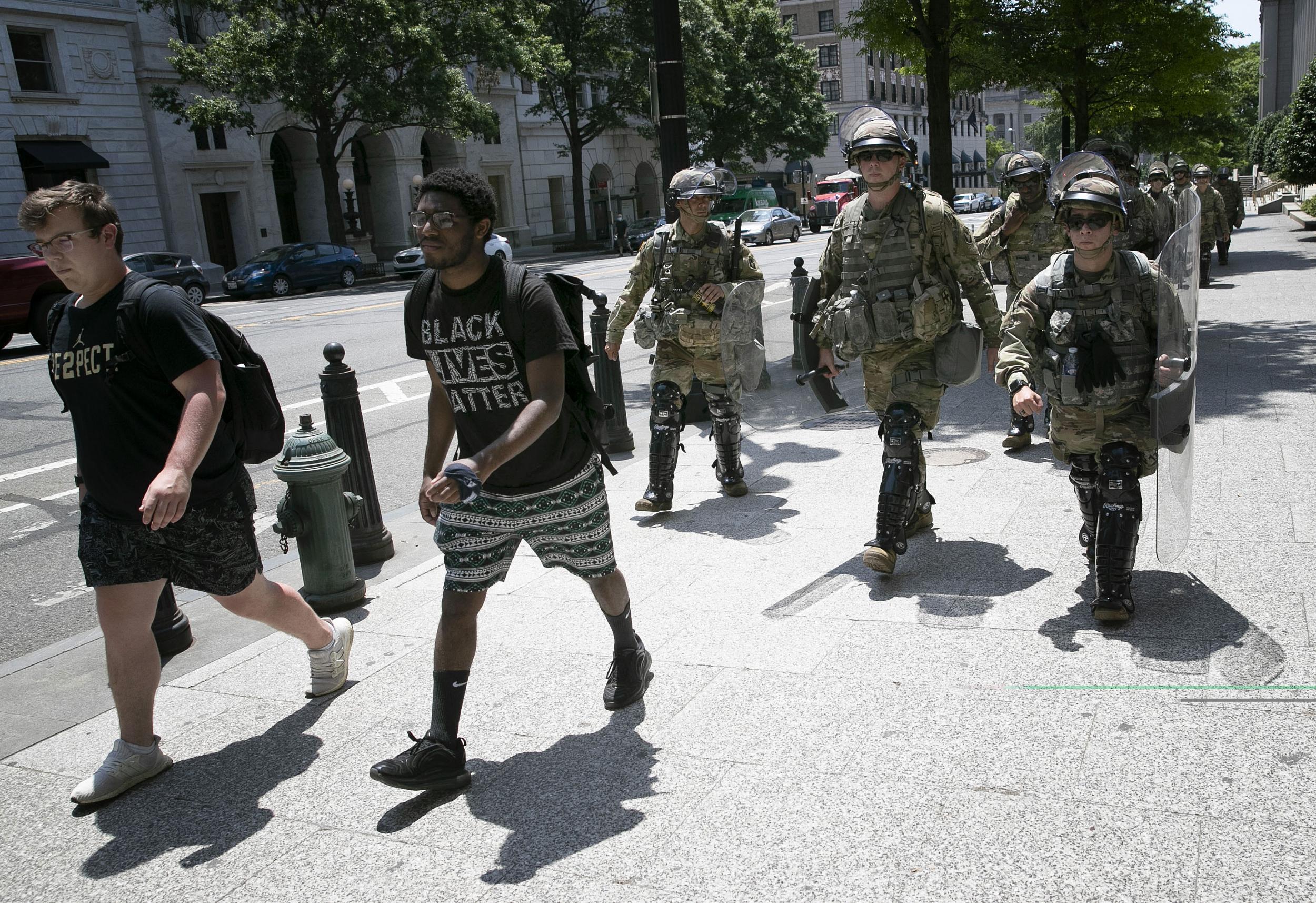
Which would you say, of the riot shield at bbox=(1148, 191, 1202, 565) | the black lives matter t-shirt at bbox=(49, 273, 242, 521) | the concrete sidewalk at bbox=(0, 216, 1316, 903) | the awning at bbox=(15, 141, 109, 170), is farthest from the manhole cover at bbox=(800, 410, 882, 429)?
the awning at bbox=(15, 141, 109, 170)

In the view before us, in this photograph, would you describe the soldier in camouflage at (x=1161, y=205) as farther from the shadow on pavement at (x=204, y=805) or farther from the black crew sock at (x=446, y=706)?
the shadow on pavement at (x=204, y=805)

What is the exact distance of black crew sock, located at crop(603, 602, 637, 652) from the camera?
380 cm

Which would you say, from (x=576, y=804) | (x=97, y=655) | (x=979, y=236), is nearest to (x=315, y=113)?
(x=979, y=236)

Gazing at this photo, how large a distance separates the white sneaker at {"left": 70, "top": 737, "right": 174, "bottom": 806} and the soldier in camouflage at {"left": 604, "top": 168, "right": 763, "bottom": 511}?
3208 mm

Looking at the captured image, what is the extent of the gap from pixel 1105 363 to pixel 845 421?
177 inches

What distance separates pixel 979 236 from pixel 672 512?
3.19m

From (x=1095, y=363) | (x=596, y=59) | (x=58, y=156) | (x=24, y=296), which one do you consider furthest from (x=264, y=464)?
(x=596, y=59)

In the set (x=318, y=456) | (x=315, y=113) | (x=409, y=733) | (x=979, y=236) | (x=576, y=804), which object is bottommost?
(x=576, y=804)

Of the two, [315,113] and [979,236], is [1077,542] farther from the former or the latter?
[315,113]

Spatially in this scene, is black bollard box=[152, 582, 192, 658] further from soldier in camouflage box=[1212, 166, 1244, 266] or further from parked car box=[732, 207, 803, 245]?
parked car box=[732, 207, 803, 245]

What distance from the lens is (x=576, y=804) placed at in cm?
326

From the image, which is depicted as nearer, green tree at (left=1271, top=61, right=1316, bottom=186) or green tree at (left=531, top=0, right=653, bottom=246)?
green tree at (left=1271, top=61, right=1316, bottom=186)

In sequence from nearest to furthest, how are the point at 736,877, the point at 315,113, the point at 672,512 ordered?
the point at 736,877, the point at 672,512, the point at 315,113

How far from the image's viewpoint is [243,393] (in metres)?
3.65
